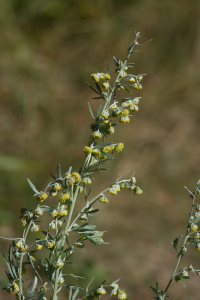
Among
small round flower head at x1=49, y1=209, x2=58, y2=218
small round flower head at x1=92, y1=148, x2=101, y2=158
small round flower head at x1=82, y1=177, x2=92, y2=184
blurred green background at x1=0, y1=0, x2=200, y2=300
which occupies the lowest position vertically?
small round flower head at x1=49, y1=209, x2=58, y2=218

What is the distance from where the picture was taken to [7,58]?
422cm

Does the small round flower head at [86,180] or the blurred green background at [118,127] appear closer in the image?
the small round flower head at [86,180]

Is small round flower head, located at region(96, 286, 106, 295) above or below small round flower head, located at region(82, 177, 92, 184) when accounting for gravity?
below

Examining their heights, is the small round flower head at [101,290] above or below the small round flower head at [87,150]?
below

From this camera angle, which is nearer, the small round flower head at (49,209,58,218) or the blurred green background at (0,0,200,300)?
the small round flower head at (49,209,58,218)

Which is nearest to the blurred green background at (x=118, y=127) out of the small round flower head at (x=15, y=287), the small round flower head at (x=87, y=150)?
the small round flower head at (x=15, y=287)

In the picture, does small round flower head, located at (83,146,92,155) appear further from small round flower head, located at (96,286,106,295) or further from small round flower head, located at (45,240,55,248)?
small round flower head, located at (96,286,106,295)

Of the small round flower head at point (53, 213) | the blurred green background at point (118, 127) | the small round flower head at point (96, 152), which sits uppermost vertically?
the blurred green background at point (118, 127)

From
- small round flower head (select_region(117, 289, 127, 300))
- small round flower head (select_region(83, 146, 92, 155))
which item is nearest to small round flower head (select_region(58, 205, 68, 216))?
small round flower head (select_region(83, 146, 92, 155))

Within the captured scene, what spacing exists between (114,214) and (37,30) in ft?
9.91

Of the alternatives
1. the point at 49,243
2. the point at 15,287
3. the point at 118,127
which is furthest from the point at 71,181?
the point at 118,127

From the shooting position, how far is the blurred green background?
3.84m

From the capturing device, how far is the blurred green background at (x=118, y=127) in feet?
12.6

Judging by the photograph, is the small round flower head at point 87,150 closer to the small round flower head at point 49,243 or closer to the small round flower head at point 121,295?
the small round flower head at point 49,243
